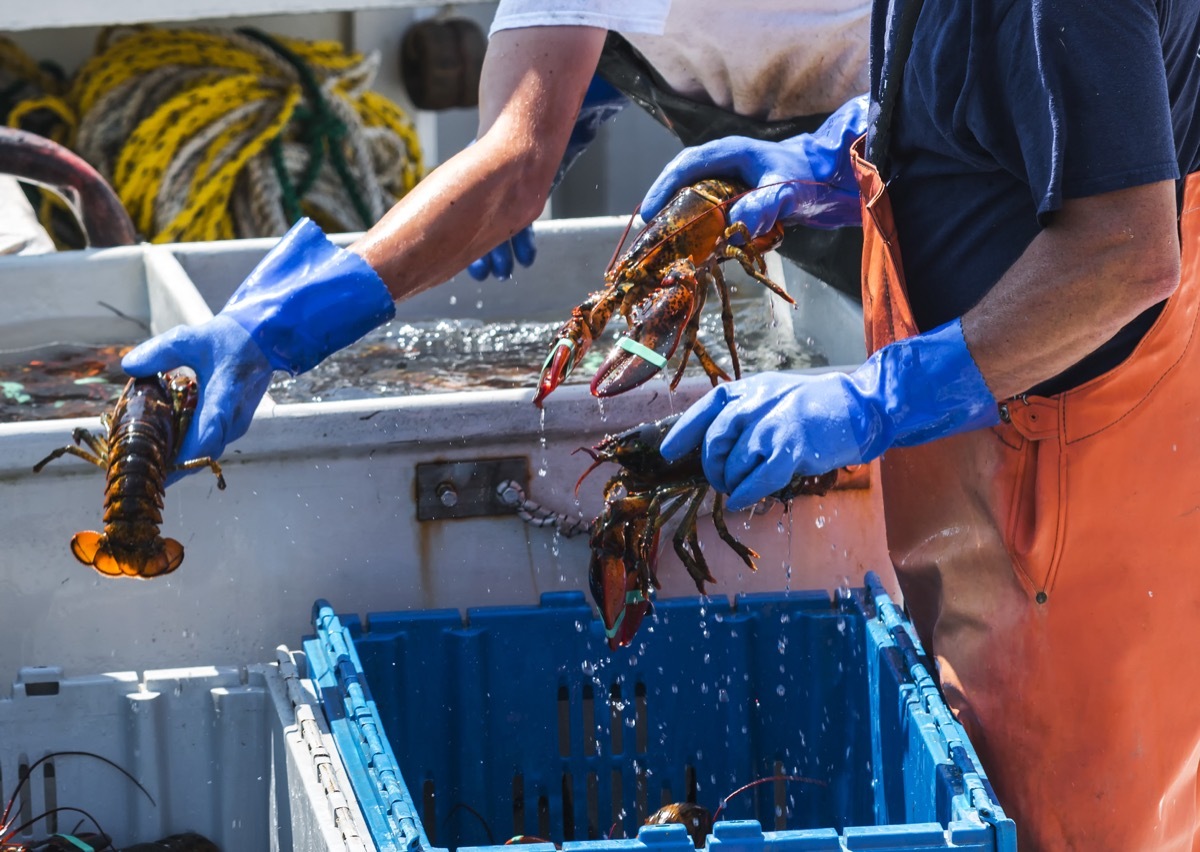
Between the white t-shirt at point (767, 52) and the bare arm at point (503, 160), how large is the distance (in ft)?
0.93

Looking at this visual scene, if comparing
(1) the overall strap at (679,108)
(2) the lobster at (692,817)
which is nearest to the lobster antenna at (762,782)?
(2) the lobster at (692,817)

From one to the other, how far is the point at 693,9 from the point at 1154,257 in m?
1.39

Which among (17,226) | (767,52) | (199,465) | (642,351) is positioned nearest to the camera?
(642,351)

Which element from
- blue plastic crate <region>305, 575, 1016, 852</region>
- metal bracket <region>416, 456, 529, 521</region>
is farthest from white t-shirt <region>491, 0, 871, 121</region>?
blue plastic crate <region>305, 575, 1016, 852</region>

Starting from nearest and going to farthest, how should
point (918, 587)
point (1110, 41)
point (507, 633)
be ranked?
point (1110, 41) → point (918, 587) → point (507, 633)

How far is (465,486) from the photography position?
2.80 meters

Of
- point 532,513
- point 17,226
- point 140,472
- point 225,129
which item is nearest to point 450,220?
point 532,513

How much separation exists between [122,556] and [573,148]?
1619mm

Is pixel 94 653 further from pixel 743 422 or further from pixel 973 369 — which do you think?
pixel 973 369

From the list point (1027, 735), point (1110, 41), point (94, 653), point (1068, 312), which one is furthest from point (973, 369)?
point (94, 653)

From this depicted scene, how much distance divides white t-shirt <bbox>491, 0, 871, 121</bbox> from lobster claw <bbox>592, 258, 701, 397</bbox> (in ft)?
2.17

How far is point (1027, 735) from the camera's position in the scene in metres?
2.28

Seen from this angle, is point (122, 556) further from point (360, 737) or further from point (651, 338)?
point (651, 338)

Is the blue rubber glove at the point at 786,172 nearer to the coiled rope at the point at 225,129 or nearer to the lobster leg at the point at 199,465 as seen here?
the lobster leg at the point at 199,465
